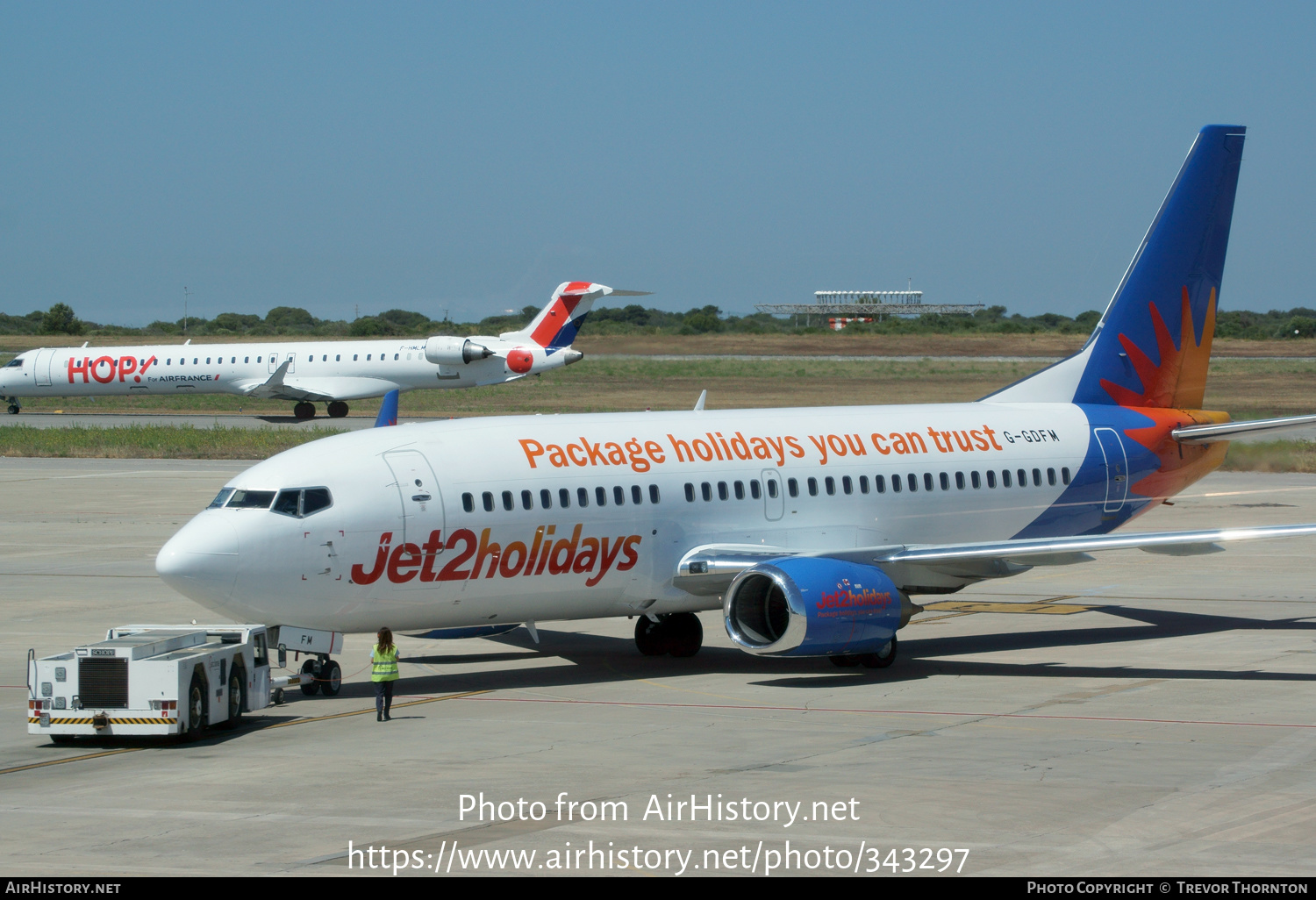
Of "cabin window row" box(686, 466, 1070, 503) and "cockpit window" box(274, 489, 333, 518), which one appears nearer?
"cockpit window" box(274, 489, 333, 518)

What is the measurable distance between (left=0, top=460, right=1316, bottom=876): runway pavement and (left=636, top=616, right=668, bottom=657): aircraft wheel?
A: 0.96 feet

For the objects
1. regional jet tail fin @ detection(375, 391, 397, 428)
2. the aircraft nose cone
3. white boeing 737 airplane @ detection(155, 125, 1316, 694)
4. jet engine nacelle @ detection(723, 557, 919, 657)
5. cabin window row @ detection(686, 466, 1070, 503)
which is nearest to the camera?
the aircraft nose cone

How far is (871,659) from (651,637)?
13.6 ft

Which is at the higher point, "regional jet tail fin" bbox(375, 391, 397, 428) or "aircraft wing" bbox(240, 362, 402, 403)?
"regional jet tail fin" bbox(375, 391, 397, 428)

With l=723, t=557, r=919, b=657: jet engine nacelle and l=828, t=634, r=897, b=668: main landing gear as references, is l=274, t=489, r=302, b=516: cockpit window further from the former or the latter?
l=828, t=634, r=897, b=668: main landing gear

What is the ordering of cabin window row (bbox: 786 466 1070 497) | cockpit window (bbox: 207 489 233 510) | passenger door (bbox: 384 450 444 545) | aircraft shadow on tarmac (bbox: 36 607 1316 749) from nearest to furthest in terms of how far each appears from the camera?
cockpit window (bbox: 207 489 233 510), passenger door (bbox: 384 450 444 545), aircraft shadow on tarmac (bbox: 36 607 1316 749), cabin window row (bbox: 786 466 1070 497)

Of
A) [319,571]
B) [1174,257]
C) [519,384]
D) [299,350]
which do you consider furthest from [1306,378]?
[319,571]

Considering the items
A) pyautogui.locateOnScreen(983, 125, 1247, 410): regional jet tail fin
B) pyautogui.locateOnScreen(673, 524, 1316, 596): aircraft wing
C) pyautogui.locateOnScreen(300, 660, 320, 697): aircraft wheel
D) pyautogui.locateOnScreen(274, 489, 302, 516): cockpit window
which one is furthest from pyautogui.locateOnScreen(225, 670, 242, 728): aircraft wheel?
pyautogui.locateOnScreen(983, 125, 1247, 410): regional jet tail fin

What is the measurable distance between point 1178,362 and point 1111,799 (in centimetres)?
1881

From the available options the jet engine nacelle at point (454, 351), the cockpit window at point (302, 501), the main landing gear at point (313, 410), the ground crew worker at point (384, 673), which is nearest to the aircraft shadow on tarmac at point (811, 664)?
the ground crew worker at point (384, 673)

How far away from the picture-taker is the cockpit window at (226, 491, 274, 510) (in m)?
23.0

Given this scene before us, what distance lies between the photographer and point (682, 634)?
27.9 metres
